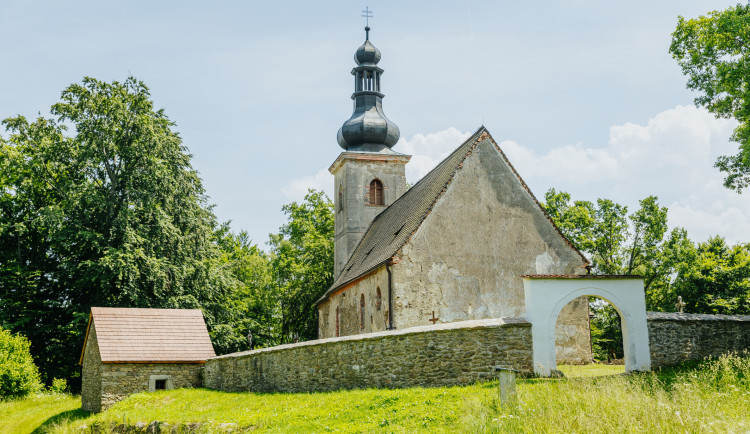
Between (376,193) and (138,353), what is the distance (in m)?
14.2

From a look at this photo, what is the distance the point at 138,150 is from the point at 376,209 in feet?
36.9

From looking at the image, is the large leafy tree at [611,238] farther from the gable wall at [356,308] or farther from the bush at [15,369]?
the bush at [15,369]

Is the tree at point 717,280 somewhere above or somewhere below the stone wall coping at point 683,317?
above

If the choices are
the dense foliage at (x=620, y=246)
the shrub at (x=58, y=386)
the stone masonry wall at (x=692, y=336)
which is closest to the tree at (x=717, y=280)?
the dense foliage at (x=620, y=246)

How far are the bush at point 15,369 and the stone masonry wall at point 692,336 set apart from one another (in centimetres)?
2318

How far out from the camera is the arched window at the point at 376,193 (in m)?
33.4

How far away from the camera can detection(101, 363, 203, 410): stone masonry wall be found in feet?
73.6

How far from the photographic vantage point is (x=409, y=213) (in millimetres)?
23859

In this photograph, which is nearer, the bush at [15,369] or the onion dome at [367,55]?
the bush at [15,369]

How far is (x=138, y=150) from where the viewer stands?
3081 centimetres

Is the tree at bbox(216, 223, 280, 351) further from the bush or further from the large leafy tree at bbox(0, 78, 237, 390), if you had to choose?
the bush

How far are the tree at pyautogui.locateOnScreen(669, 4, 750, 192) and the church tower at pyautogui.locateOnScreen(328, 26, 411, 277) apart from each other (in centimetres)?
1673

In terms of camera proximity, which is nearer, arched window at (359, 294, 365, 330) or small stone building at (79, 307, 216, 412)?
small stone building at (79, 307, 216, 412)

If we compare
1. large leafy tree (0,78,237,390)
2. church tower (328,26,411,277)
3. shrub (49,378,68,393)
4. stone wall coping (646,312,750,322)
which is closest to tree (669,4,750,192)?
stone wall coping (646,312,750,322)
